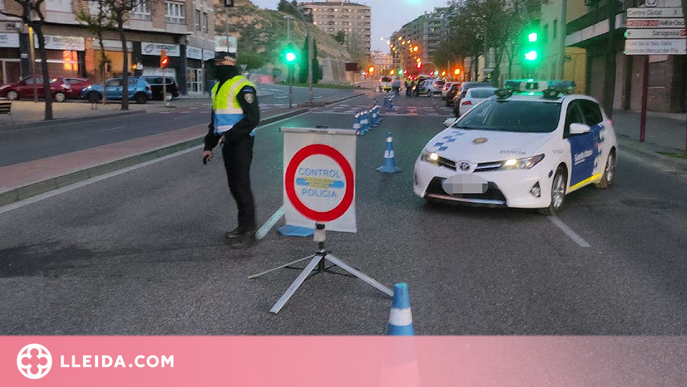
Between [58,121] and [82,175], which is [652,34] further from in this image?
[58,121]

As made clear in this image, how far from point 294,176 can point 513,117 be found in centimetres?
506

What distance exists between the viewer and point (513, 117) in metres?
9.85

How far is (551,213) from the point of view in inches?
347

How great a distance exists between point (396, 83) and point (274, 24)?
12068 cm

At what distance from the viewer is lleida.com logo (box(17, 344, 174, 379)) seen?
13.7ft

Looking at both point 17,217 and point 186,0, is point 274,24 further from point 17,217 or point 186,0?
point 17,217

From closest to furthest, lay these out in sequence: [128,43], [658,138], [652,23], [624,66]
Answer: [652,23] → [658,138] → [624,66] → [128,43]

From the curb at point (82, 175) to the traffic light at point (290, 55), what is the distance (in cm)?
2209

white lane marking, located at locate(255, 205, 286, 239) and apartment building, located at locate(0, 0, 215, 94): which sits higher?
apartment building, located at locate(0, 0, 215, 94)

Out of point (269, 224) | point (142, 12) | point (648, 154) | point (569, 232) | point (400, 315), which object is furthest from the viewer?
point (142, 12)

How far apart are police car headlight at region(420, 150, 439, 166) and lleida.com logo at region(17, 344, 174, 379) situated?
5.28 m

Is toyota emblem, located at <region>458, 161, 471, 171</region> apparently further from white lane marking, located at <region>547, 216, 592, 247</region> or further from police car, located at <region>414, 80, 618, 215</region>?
white lane marking, located at <region>547, 216, 592, 247</region>

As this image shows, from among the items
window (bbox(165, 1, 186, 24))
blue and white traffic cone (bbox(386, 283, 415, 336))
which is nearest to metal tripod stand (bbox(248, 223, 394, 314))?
blue and white traffic cone (bbox(386, 283, 415, 336))

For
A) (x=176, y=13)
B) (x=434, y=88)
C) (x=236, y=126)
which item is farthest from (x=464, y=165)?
(x=434, y=88)
